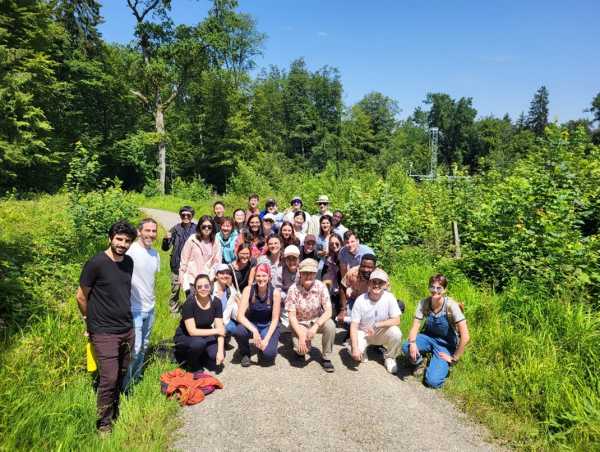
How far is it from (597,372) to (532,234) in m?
2.54

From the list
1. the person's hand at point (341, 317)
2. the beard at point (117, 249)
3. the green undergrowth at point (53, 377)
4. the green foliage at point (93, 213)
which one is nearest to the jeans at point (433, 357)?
the person's hand at point (341, 317)

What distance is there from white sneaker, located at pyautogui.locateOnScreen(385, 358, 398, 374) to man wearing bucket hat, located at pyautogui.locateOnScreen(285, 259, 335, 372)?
2.45 ft

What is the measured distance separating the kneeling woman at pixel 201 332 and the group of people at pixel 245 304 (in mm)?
13

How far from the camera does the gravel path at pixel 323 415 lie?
331 cm

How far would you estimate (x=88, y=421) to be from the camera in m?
3.15

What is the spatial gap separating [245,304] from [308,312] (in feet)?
2.91

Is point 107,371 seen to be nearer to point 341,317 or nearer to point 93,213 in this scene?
point 341,317

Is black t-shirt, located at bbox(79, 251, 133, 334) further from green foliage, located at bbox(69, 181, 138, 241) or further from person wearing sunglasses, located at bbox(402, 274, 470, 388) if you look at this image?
green foliage, located at bbox(69, 181, 138, 241)

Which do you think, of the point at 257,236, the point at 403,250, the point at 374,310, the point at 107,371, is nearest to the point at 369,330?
the point at 374,310

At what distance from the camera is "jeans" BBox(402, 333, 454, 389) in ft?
14.3

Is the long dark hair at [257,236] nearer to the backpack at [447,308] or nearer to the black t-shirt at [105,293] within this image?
the backpack at [447,308]

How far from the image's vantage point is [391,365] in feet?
15.5

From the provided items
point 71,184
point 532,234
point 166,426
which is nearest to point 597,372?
point 532,234

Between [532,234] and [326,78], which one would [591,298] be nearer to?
[532,234]
